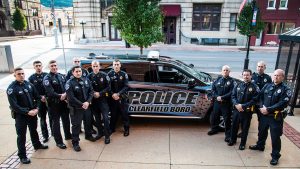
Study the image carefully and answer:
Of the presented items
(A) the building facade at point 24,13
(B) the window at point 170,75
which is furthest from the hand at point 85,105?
(A) the building facade at point 24,13

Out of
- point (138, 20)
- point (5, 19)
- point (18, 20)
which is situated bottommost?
point (138, 20)

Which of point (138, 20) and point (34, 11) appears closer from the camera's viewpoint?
point (138, 20)

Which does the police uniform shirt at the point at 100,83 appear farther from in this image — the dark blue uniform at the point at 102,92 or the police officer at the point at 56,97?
the police officer at the point at 56,97

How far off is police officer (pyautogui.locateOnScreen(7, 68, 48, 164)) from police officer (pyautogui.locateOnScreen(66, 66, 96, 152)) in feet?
2.19

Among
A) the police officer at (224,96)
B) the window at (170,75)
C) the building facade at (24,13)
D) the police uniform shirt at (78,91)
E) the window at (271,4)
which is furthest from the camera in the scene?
the building facade at (24,13)

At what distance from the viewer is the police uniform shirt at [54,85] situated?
480 cm

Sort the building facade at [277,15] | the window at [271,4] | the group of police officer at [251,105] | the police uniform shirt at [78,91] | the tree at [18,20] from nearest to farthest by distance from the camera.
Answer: the group of police officer at [251,105], the police uniform shirt at [78,91], the building facade at [277,15], the window at [271,4], the tree at [18,20]

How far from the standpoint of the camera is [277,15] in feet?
85.5

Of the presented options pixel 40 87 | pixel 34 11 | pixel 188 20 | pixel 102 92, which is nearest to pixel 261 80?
pixel 102 92

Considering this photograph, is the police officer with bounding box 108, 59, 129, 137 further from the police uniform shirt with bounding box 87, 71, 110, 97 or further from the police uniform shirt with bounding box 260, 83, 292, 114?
the police uniform shirt with bounding box 260, 83, 292, 114

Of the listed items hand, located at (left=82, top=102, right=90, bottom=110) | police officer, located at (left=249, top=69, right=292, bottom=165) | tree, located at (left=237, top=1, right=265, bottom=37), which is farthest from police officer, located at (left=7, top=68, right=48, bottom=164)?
tree, located at (left=237, top=1, right=265, bottom=37)

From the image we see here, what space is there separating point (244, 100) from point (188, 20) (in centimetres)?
2386

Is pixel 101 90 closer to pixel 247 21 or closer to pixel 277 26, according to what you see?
pixel 247 21

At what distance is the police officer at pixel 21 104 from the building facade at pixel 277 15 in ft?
88.1
